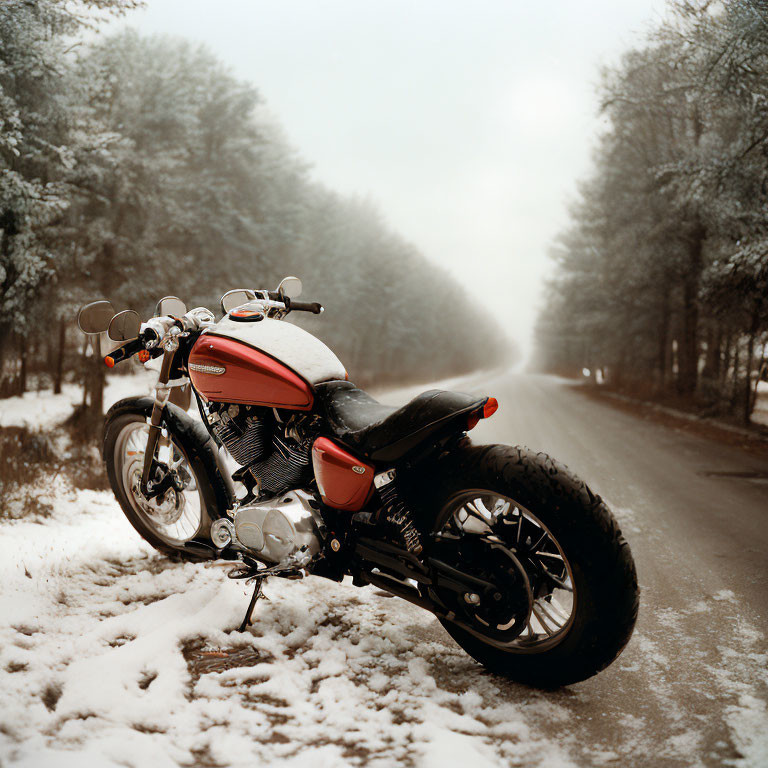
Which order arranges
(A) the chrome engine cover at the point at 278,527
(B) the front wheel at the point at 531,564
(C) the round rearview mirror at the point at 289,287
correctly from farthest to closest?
(C) the round rearview mirror at the point at 289,287 → (A) the chrome engine cover at the point at 278,527 → (B) the front wheel at the point at 531,564

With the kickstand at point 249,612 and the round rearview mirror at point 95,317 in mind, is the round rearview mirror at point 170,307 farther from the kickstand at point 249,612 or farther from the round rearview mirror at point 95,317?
the kickstand at point 249,612

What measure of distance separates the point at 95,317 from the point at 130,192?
9130 millimetres

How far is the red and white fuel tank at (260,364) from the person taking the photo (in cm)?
281

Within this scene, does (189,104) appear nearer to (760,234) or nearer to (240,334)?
(760,234)

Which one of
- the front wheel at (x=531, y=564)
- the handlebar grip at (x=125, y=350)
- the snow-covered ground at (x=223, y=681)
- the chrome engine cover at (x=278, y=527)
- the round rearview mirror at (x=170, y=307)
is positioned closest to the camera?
the snow-covered ground at (x=223, y=681)

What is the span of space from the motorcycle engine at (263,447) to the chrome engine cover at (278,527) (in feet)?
0.34

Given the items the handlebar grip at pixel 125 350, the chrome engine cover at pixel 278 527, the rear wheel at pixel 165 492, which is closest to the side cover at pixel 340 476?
the chrome engine cover at pixel 278 527

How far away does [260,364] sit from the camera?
284cm

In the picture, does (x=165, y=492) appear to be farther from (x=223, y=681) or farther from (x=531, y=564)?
(x=531, y=564)

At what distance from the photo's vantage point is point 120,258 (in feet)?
40.1

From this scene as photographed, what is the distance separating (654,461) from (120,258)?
10.4 m

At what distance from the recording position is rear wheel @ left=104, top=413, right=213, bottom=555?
3.58 meters

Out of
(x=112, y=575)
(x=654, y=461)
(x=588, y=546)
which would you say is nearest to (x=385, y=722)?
(x=588, y=546)

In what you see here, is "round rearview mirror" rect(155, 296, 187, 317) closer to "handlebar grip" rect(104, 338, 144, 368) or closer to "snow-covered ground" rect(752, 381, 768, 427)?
"handlebar grip" rect(104, 338, 144, 368)
